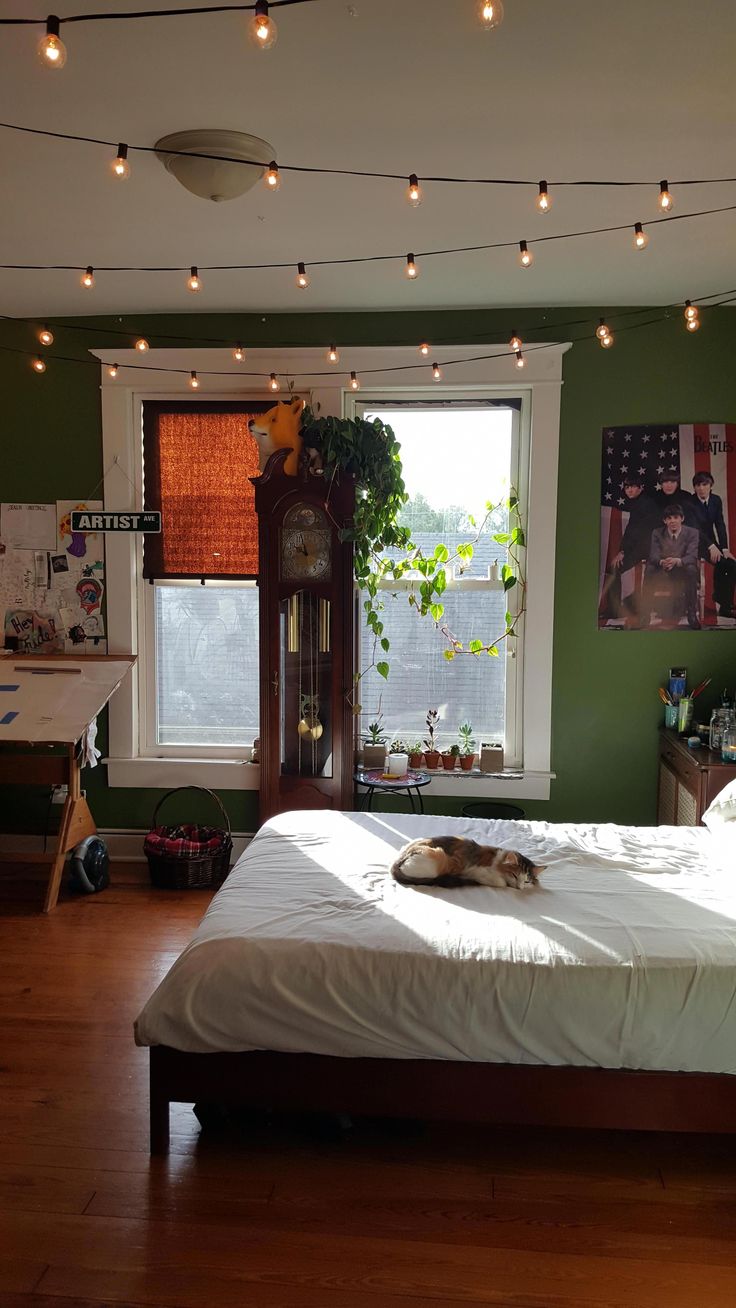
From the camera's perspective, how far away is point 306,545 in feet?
14.1

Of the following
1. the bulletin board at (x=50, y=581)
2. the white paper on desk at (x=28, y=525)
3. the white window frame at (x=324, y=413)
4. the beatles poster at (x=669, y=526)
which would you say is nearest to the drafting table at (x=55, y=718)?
the bulletin board at (x=50, y=581)

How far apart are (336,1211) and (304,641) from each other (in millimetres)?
2533

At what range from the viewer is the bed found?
2291 millimetres

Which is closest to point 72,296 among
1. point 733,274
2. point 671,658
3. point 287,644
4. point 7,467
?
point 7,467

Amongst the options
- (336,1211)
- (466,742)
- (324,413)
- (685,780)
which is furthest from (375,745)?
(336,1211)

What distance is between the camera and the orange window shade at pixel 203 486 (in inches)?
179

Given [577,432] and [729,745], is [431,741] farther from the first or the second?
[577,432]

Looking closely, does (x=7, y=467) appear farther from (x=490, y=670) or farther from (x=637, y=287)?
(x=637, y=287)

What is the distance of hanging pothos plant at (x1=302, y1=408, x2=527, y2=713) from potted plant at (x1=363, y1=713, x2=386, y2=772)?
0.79 ft

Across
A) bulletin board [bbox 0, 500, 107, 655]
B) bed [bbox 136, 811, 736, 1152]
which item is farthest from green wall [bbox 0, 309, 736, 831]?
bed [bbox 136, 811, 736, 1152]

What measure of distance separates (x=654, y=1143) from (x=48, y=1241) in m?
1.55

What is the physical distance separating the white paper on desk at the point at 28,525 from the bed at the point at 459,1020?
2.77 m

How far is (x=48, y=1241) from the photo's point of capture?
7.02 ft

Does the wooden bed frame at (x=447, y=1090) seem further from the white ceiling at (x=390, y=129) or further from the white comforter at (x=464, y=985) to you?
the white ceiling at (x=390, y=129)
